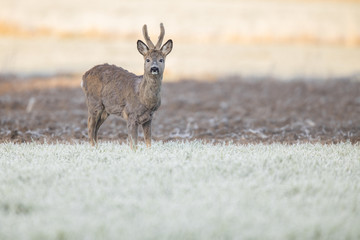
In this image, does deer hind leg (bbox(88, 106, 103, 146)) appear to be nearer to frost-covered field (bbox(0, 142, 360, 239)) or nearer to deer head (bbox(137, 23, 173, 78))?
deer head (bbox(137, 23, 173, 78))

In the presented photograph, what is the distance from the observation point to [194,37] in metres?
32.3

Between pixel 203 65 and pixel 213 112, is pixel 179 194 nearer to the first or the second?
pixel 213 112

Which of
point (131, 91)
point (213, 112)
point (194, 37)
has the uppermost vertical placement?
point (194, 37)

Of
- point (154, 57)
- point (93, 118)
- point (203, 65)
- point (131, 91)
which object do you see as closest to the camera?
point (154, 57)

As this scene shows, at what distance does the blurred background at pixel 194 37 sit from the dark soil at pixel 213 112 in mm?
2689

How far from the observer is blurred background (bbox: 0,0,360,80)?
25562 mm

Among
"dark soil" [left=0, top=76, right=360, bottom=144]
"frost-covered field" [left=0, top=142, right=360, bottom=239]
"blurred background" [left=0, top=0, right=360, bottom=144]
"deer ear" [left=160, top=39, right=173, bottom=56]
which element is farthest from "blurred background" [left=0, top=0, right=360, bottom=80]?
"frost-covered field" [left=0, top=142, right=360, bottom=239]

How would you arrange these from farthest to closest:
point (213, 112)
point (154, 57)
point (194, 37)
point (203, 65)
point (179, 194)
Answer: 1. point (194, 37)
2. point (203, 65)
3. point (213, 112)
4. point (154, 57)
5. point (179, 194)

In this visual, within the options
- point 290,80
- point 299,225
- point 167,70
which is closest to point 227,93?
point 290,80

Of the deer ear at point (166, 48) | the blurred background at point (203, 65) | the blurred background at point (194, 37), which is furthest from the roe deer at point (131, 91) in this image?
the blurred background at point (194, 37)

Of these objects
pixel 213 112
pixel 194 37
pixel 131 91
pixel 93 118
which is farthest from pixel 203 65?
pixel 131 91

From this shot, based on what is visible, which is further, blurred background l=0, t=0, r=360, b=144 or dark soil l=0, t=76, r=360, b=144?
blurred background l=0, t=0, r=360, b=144

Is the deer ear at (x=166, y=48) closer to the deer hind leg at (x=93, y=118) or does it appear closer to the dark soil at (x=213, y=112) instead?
the deer hind leg at (x=93, y=118)

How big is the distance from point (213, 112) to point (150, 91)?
6802 mm
